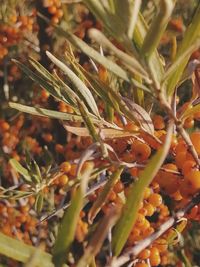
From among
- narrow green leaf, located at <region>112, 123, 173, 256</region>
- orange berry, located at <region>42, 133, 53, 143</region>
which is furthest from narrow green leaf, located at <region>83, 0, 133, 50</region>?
orange berry, located at <region>42, 133, 53, 143</region>

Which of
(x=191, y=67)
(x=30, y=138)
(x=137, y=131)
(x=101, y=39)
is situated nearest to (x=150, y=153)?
(x=137, y=131)

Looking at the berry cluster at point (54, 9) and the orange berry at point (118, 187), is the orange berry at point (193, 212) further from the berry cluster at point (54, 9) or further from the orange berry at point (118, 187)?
the berry cluster at point (54, 9)

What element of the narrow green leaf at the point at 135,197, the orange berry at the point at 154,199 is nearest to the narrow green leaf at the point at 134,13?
the narrow green leaf at the point at 135,197

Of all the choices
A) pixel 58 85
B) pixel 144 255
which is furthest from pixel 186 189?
pixel 58 85

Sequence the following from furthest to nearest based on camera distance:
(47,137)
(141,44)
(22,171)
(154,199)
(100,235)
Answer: (47,137) → (22,171) → (154,199) → (141,44) → (100,235)

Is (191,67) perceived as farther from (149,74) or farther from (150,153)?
(150,153)

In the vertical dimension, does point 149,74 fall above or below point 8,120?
above

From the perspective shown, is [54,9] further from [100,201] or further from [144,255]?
[100,201]
